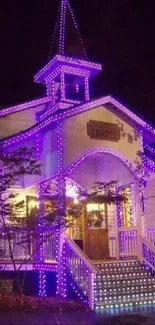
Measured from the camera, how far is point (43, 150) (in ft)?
56.6

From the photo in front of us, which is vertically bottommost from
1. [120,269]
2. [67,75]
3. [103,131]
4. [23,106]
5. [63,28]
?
[120,269]

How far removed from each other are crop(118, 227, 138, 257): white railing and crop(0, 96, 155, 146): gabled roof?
13.2ft

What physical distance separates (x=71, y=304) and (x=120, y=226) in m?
5.49

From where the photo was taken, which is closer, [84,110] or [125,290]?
[125,290]

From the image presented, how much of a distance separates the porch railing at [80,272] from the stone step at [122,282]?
420 mm

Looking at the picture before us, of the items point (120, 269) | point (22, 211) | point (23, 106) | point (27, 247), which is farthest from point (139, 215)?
point (23, 106)

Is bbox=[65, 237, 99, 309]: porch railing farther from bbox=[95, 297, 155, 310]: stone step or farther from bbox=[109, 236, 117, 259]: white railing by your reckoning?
bbox=[109, 236, 117, 259]: white railing

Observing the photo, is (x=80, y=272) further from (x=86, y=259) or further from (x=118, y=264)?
(x=118, y=264)

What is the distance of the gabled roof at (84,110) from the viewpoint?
16.0 m

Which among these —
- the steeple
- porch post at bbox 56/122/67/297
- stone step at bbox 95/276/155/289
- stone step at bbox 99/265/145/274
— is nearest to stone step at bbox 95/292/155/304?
stone step at bbox 95/276/155/289

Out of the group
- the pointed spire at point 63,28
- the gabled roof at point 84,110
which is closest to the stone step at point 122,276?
the gabled roof at point 84,110

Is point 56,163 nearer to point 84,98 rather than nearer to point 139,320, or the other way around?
point 84,98

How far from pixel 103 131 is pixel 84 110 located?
107cm

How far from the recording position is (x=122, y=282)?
14711 mm
